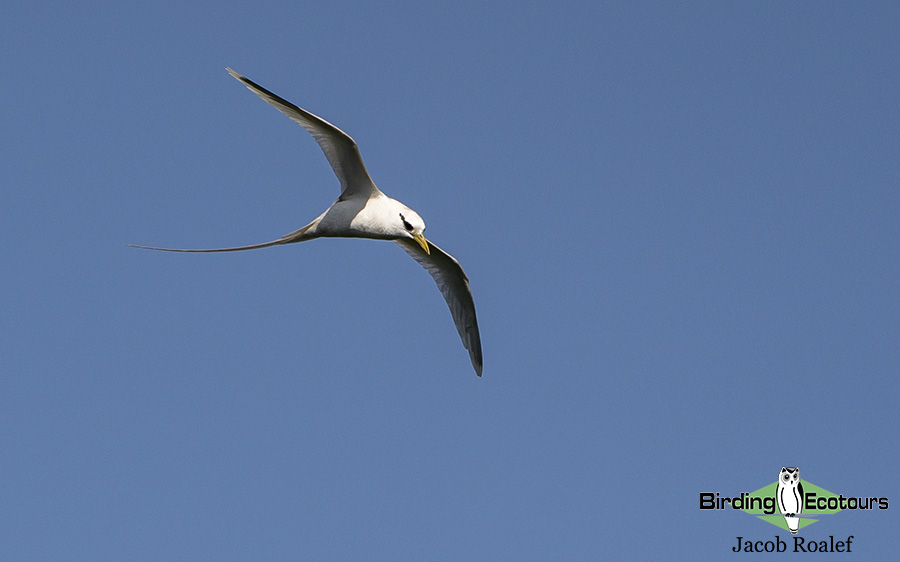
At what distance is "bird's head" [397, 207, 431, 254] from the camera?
19703 millimetres

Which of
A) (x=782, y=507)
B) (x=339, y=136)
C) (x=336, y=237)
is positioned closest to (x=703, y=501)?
(x=782, y=507)

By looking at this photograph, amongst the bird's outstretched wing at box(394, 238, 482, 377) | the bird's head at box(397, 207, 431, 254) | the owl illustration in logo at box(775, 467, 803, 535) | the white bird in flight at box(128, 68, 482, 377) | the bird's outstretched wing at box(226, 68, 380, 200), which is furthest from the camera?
the owl illustration in logo at box(775, 467, 803, 535)

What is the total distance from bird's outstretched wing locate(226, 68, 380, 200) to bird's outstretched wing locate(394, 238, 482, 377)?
3.75 metres

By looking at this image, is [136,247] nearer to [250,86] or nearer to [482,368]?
[250,86]

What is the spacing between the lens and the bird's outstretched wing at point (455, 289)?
23.8m

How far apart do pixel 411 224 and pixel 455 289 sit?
16.4 feet

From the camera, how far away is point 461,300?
24.6m

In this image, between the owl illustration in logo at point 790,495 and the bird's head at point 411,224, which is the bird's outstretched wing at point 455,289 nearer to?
the bird's head at point 411,224

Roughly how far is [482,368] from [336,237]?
6.09 metres

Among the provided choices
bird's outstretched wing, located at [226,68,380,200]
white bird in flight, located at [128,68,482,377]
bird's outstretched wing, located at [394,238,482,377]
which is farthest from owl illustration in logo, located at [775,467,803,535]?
bird's outstretched wing, located at [226,68,380,200]

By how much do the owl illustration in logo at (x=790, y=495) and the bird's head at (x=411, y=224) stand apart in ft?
48.3

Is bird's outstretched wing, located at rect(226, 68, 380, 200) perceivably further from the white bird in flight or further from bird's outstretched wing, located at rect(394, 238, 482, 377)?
bird's outstretched wing, located at rect(394, 238, 482, 377)

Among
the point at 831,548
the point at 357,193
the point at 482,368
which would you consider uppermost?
the point at 357,193

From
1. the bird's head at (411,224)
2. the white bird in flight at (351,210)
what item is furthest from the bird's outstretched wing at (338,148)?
the bird's head at (411,224)
